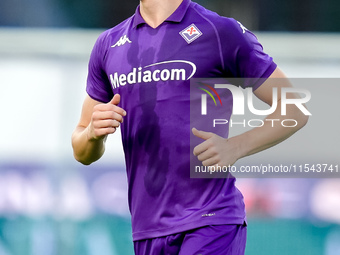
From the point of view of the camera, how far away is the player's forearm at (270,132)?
8.10 ft

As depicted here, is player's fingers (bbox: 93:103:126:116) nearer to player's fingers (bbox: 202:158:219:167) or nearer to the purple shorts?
player's fingers (bbox: 202:158:219:167)

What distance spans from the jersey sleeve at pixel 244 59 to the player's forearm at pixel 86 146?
0.61 meters

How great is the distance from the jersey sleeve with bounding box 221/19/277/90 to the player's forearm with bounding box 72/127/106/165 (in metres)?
0.61

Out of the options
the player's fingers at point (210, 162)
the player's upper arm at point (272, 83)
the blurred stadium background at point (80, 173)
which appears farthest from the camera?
the blurred stadium background at point (80, 173)

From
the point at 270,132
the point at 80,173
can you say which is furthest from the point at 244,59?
the point at 80,173

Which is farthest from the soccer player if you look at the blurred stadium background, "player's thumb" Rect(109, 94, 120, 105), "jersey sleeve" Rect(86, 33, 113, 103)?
the blurred stadium background

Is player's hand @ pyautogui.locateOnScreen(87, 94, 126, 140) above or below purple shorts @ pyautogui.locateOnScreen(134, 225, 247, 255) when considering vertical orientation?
above

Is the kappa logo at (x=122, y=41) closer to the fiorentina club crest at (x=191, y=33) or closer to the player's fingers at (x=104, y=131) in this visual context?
the fiorentina club crest at (x=191, y=33)

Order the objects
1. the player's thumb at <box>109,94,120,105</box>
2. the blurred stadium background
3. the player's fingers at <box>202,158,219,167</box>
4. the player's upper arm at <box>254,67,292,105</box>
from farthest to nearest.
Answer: the blurred stadium background
the player's upper arm at <box>254,67,292,105</box>
the player's thumb at <box>109,94,120,105</box>
the player's fingers at <box>202,158,219,167</box>

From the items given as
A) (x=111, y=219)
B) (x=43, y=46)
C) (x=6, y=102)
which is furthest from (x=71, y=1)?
(x=111, y=219)

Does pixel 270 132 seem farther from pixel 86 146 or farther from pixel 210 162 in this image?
pixel 86 146

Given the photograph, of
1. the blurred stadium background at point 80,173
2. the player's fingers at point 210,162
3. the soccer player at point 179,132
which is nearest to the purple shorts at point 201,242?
the soccer player at point 179,132

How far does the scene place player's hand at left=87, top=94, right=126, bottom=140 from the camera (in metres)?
2.32

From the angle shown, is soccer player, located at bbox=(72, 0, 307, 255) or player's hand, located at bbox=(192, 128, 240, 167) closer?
player's hand, located at bbox=(192, 128, 240, 167)
